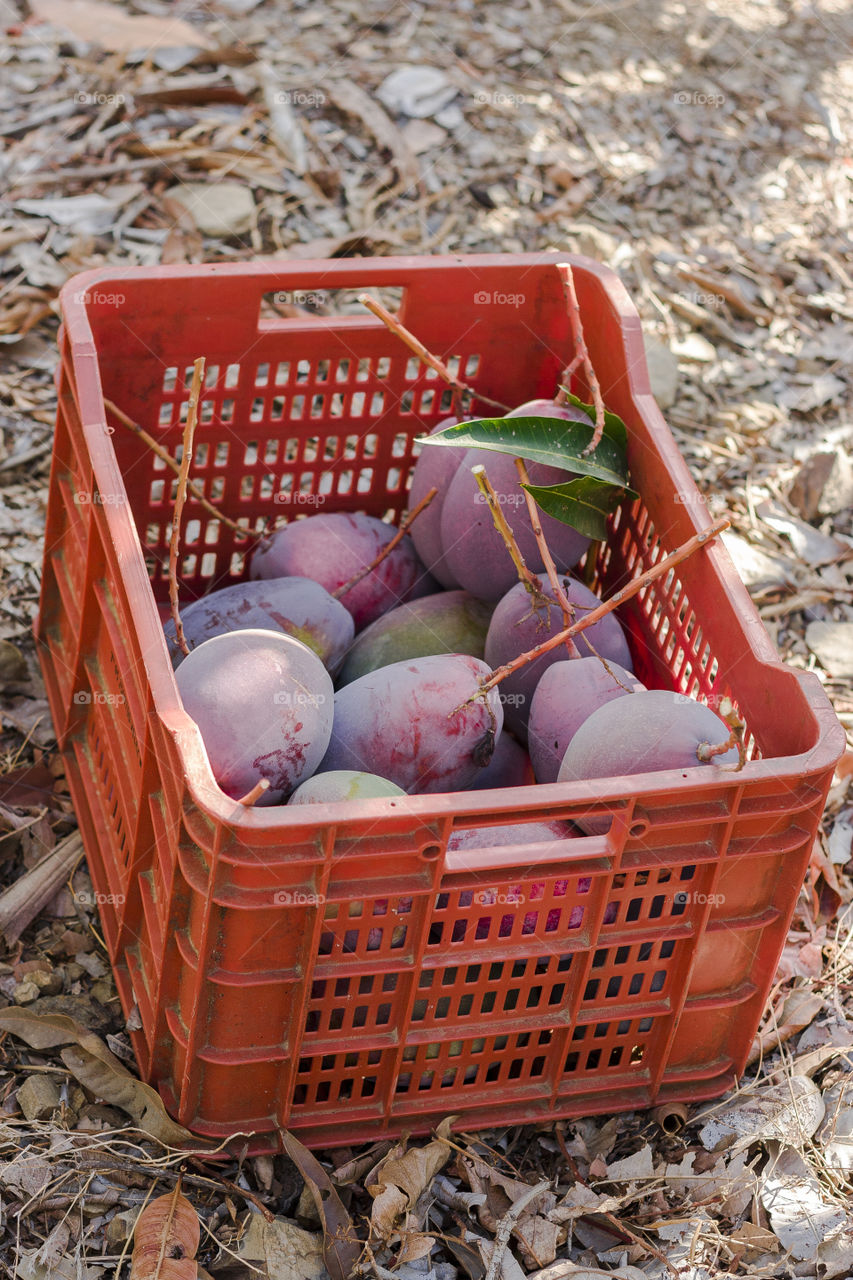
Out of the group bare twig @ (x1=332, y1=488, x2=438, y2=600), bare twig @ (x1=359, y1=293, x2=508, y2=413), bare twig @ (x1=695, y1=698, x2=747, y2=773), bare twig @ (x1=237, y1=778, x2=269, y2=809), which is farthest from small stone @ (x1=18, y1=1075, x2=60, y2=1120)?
bare twig @ (x1=359, y1=293, x2=508, y2=413)

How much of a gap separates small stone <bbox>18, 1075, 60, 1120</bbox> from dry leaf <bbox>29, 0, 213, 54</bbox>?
2.52 m

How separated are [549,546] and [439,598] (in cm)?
18

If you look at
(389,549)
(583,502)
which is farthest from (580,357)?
(389,549)

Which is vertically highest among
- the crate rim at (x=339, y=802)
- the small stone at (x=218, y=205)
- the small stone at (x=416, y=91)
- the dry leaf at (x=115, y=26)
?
the crate rim at (x=339, y=802)

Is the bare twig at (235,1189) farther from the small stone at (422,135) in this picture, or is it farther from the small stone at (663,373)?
the small stone at (422,135)

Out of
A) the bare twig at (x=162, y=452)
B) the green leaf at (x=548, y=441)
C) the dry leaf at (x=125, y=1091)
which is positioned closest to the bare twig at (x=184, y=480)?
the bare twig at (x=162, y=452)

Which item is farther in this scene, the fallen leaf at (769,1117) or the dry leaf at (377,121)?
the dry leaf at (377,121)

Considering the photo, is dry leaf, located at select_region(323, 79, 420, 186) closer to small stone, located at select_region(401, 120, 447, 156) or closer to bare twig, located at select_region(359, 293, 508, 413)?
small stone, located at select_region(401, 120, 447, 156)

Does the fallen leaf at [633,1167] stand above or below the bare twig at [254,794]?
below

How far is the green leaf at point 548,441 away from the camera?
5.82 feet

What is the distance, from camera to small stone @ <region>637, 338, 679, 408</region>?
288cm

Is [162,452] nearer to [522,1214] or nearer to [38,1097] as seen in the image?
[38,1097]

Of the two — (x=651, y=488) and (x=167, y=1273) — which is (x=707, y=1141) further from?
(x=651, y=488)

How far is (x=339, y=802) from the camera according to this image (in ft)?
4.56
